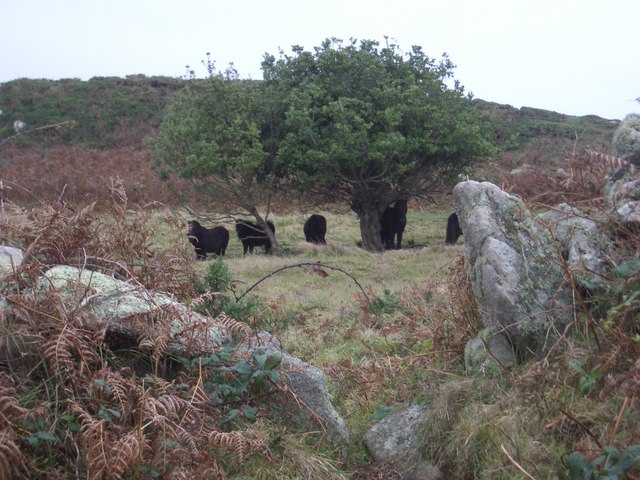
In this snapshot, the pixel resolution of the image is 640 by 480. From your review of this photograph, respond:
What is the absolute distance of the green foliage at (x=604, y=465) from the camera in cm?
338

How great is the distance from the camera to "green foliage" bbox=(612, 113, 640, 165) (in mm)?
5582

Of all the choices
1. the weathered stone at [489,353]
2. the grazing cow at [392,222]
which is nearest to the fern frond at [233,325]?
the weathered stone at [489,353]

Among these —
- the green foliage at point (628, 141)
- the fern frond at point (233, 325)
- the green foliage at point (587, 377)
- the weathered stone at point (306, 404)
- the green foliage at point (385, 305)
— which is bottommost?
the green foliage at point (385, 305)

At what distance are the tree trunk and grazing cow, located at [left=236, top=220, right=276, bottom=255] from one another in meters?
2.81

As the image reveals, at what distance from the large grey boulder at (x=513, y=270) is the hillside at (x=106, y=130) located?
70.2 ft

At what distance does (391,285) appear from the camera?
13.0 meters

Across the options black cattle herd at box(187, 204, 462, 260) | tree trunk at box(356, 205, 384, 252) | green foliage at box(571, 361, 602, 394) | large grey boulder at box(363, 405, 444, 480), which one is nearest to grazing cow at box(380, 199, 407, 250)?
black cattle herd at box(187, 204, 462, 260)

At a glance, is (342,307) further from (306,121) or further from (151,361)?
(306,121)

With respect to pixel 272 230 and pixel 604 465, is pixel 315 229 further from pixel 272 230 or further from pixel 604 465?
pixel 604 465

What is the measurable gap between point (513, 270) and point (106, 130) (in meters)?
43.9

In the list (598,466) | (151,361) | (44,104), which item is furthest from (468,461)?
(44,104)

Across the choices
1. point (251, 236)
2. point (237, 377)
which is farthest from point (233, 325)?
point (251, 236)

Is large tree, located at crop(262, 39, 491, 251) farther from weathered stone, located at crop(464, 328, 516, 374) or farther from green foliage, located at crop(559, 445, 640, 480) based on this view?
green foliage, located at crop(559, 445, 640, 480)

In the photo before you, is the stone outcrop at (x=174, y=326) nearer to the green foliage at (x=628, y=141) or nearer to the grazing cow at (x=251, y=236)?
the green foliage at (x=628, y=141)
